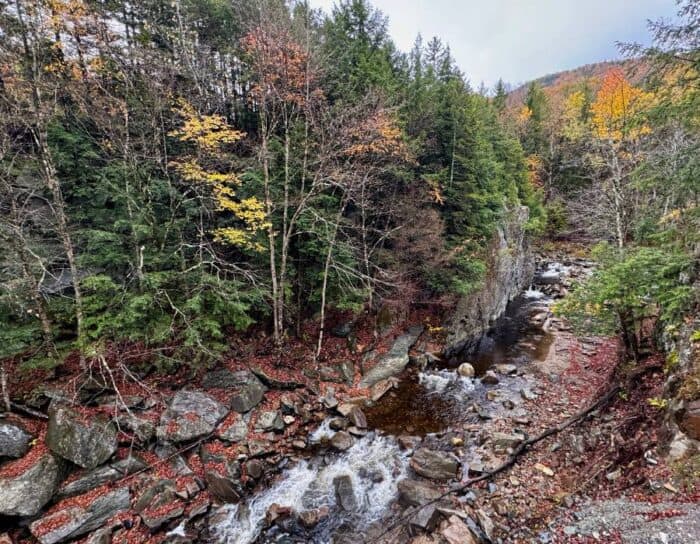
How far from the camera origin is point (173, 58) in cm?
1244

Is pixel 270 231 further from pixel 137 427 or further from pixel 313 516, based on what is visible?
pixel 313 516

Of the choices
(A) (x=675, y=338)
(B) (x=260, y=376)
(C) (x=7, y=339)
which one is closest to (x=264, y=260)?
(B) (x=260, y=376)

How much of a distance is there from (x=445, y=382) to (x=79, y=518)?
36.3ft

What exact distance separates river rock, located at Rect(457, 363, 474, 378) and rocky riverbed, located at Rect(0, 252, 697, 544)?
851 mm

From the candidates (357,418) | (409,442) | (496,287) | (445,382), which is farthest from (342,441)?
(496,287)

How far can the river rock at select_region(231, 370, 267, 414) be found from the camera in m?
9.95

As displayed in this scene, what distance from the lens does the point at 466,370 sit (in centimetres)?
1304

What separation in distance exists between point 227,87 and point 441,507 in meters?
18.0

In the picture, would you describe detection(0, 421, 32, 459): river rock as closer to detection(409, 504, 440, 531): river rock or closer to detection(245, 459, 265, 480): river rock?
detection(245, 459, 265, 480): river rock

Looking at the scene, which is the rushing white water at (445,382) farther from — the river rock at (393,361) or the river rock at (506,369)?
the river rock at (506,369)

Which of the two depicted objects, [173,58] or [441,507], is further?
[173,58]

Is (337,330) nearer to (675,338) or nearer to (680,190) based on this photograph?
(675,338)

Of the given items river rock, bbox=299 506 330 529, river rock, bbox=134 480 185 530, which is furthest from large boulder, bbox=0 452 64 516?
river rock, bbox=299 506 330 529

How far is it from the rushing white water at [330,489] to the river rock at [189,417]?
227cm
